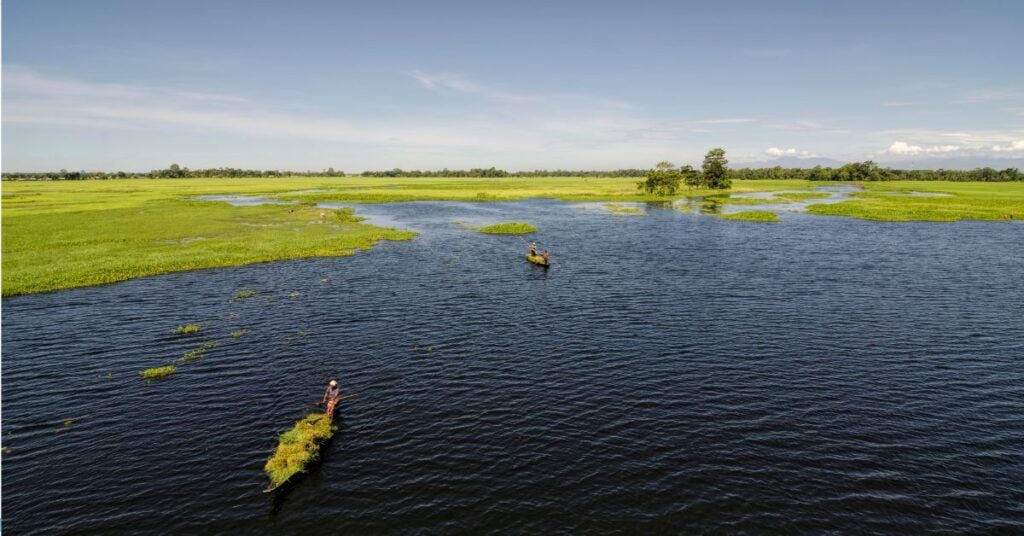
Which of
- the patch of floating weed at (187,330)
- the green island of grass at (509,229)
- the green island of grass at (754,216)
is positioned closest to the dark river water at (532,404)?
the patch of floating weed at (187,330)

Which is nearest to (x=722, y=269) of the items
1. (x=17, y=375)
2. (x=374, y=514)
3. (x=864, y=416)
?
(x=864, y=416)

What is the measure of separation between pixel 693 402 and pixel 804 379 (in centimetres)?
894

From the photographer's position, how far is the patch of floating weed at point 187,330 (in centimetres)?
4447

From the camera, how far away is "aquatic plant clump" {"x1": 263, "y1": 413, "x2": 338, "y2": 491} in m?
26.1

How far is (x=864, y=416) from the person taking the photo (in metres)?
31.4

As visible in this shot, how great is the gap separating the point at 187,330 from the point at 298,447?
24.0 m

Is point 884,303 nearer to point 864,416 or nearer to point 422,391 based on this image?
point 864,416

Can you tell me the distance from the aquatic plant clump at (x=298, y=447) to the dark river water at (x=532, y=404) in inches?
29.6

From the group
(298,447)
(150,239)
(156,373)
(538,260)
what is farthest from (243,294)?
(150,239)

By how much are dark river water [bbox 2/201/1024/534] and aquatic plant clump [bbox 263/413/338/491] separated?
75cm

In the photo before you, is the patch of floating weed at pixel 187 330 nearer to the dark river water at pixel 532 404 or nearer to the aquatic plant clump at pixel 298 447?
the dark river water at pixel 532 404

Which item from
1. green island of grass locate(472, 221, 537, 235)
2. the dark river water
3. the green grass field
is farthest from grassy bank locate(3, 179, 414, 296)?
green island of grass locate(472, 221, 537, 235)

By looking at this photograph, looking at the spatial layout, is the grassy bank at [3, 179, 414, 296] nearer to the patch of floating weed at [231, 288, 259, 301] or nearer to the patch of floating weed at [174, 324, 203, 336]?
the patch of floating weed at [231, 288, 259, 301]

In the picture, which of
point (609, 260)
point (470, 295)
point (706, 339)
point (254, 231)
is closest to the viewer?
point (706, 339)
